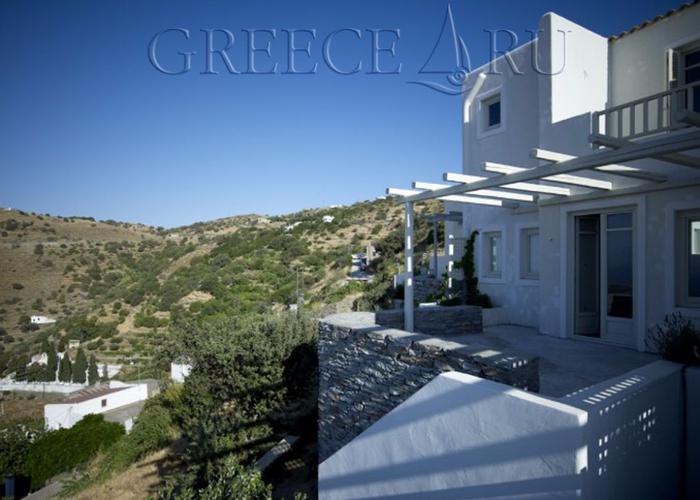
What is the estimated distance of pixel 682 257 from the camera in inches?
269

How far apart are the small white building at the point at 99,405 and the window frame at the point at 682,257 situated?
2642 cm

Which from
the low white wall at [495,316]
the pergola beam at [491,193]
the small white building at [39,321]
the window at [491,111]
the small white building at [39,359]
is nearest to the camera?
the pergola beam at [491,193]

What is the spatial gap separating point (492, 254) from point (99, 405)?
2655 cm

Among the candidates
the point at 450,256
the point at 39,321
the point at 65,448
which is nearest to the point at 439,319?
the point at 450,256

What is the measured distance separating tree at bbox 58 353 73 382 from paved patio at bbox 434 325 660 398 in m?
35.2

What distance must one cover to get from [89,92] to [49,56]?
2666mm

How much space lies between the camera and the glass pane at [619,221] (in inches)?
302

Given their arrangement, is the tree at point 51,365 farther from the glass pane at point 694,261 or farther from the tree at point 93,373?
the glass pane at point 694,261

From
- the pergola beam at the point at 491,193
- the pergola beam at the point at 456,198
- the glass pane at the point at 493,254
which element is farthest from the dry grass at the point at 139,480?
the glass pane at the point at 493,254

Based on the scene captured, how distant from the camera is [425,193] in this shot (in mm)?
7281

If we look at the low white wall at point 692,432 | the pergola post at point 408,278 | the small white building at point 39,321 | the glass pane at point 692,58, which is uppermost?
the glass pane at point 692,58

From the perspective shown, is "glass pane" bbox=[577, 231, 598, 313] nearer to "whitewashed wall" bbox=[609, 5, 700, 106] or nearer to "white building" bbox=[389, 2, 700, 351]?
"white building" bbox=[389, 2, 700, 351]

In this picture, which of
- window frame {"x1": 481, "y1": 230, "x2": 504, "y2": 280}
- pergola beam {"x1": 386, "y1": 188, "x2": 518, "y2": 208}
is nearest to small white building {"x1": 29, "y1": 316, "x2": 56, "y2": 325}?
window frame {"x1": 481, "y1": 230, "x2": 504, "y2": 280}

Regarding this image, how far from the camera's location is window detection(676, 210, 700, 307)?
673cm
